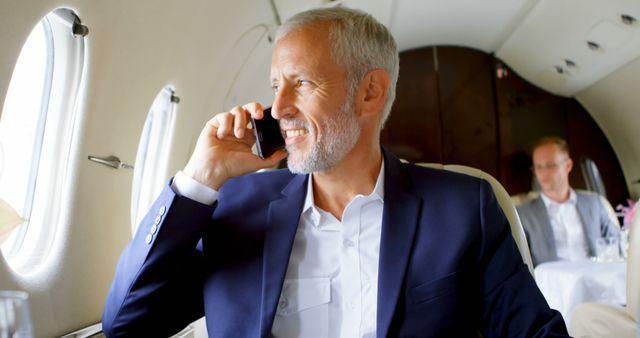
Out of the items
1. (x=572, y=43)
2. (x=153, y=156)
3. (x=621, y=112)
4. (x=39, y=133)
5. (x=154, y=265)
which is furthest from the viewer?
(x=621, y=112)

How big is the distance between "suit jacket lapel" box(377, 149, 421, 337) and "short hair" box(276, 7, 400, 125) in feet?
1.34

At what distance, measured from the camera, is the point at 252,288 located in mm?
1791

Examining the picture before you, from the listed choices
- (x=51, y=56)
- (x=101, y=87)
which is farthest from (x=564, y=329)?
(x=51, y=56)

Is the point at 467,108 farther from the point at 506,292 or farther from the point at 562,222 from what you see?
the point at 506,292

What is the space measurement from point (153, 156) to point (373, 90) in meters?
2.34

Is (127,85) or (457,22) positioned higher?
(457,22)

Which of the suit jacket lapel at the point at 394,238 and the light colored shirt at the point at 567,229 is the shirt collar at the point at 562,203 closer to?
the light colored shirt at the point at 567,229

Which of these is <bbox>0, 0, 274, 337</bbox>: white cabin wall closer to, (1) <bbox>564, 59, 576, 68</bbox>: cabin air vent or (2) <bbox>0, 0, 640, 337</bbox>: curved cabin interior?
(2) <bbox>0, 0, 640, 337</bbox>: curved cabin interior

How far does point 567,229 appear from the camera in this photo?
5.15 metres

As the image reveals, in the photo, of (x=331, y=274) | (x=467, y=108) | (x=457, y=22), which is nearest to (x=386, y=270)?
(x=331, y=274)

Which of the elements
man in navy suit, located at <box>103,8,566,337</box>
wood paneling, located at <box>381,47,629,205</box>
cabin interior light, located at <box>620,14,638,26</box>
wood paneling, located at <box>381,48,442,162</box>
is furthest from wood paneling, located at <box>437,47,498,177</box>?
man in navy suit, located at <box>103,8,566,337</box>

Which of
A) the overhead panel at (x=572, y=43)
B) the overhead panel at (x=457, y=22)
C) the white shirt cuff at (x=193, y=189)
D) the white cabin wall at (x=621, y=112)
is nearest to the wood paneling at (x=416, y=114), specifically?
the overhead panel at (x=457, y=22)

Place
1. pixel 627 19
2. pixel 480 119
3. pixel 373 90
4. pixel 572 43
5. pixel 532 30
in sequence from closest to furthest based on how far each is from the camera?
pixel 373 90, pixel 627 19, pixel 572 43, pixel 532 30, pixel 480 119

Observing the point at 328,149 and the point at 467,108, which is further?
the point at 467,108
